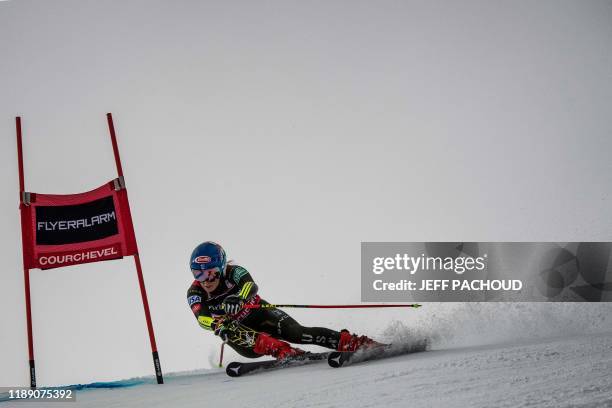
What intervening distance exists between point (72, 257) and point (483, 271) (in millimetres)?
4635

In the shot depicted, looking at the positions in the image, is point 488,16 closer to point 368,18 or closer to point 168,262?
point 368,18

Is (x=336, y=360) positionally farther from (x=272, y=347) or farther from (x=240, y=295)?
(x=240, y=295)

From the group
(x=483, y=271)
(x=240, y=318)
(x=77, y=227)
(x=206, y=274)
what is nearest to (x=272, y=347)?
(x=240, y=318)

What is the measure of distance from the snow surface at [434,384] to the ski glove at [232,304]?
565mm

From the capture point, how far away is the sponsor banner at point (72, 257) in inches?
221

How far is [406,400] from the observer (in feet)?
12.1

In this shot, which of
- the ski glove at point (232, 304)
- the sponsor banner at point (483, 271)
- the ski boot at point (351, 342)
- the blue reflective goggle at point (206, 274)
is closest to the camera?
the ski boot at point (351, 342)

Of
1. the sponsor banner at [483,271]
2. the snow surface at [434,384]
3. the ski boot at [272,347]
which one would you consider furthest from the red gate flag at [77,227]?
the sponsor banner at [483,271]

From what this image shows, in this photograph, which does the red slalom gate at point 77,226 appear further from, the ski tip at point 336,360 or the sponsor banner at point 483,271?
the sponsor banner at point 483,271

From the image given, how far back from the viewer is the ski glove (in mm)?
5664

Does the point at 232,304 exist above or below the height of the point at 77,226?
below

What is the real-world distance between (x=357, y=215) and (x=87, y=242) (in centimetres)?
383

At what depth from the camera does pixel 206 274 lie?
558 cm

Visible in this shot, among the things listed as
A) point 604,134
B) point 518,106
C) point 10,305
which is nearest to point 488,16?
point 518,106
